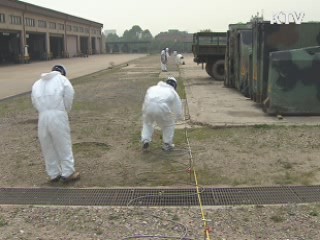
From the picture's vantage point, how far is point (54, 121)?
21.1ft

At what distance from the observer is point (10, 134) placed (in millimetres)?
10336

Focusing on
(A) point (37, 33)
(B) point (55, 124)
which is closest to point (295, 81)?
(B) point (55, 124)

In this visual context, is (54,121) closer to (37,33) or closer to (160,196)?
(160,196)

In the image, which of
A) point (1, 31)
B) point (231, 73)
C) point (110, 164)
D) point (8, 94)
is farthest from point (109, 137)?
point (1, 31)

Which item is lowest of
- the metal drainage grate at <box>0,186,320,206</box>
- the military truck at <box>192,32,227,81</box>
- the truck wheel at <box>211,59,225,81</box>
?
the metal drainage grate at <box>0,186,320,206</box>

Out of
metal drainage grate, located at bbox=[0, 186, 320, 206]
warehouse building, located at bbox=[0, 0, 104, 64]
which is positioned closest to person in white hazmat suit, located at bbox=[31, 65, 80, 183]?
metal drainage grate, located at bbox=[0, 186, 320, 206]

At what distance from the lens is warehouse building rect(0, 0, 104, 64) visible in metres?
53.8

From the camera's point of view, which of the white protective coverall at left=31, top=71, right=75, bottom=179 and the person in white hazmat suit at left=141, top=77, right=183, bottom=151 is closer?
the white protective coverall at left=31, top=71, right=75, bottom=179

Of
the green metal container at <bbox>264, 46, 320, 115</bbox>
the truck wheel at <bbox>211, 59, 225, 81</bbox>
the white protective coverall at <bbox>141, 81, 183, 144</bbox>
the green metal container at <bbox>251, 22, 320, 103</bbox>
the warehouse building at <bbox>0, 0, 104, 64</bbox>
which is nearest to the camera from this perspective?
the white protective coverall at <bbox>141, 81, 183, 144</bbox>

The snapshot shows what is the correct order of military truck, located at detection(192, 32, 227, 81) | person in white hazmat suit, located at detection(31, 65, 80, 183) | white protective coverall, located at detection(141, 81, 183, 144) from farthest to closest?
1. military truck, located at detection(192, 32, 227, 81)
2. white protective coverall, located at detection(141, 81, 183, 144)
3. person in white hazmat suit, located at detection(31, 65, 80, 183)

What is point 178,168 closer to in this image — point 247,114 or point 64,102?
point 64,102

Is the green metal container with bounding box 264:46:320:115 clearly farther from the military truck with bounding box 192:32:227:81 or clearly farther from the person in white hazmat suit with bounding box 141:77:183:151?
the military truck with bounding box 192:32:227:81

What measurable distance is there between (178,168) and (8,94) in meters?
14.0

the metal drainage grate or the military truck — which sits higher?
the military truck
